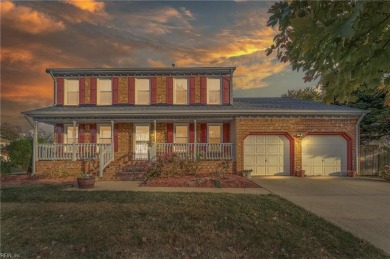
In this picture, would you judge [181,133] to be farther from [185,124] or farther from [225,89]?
[225,89]

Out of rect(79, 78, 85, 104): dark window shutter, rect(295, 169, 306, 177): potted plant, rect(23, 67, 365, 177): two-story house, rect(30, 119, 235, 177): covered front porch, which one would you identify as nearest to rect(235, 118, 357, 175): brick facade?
rect(23, 67, 365, 177): two-story house

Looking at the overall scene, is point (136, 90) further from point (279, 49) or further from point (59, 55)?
point (279, 49)

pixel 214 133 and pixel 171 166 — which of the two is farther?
pixel 214 133

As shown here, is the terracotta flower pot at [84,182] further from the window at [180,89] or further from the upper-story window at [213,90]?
the upper-story window at [213,90]

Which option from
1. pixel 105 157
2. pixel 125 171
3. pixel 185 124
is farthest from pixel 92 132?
pixel 185 124

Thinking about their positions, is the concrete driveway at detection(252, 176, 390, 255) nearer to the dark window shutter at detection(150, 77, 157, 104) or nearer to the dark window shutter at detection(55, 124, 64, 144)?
the dark window shutter at detection(150, 77, 157, 104)

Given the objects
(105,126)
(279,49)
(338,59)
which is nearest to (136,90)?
(105,126)

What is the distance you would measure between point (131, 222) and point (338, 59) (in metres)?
5.09

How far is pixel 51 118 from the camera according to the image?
15.7 metres

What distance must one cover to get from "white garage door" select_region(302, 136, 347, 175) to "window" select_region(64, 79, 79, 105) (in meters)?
15.9

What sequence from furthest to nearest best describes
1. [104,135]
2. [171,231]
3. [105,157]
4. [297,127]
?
[104,135] → [297,127] → [105,157] → [171,231]

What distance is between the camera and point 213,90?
704 inches

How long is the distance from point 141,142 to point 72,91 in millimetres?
6444

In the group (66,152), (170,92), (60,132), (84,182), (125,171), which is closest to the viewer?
(84,182)
